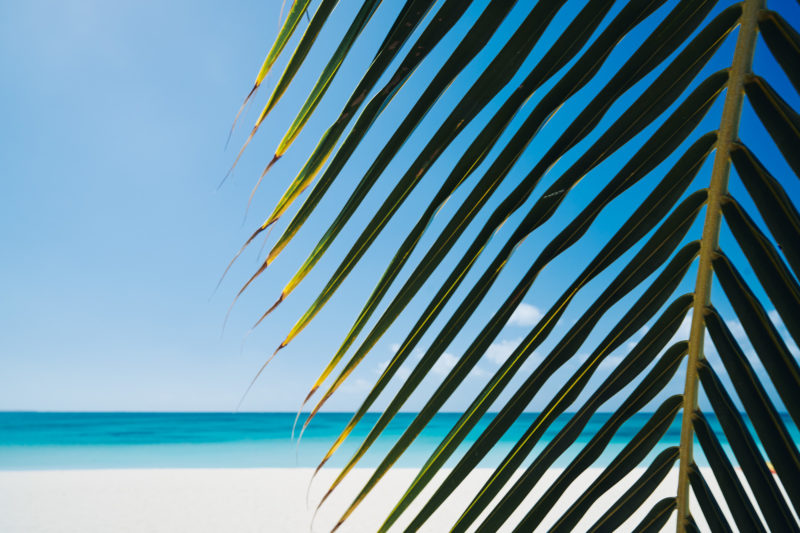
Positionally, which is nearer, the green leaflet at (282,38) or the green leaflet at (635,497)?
the green leaflet at (282,38)

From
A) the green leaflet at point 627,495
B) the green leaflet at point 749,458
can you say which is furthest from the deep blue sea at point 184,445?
the green leaflet at point 749,458

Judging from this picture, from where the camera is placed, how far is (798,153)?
304 mm

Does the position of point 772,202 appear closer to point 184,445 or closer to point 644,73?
point 644,73

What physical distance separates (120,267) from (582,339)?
31.3 meters

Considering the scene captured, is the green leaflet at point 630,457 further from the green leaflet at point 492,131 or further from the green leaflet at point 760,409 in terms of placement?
the green leaflet at point 492,131

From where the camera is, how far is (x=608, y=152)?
34 centimetres

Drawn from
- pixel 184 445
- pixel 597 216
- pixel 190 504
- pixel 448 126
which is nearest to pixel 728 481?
pixel 597 216

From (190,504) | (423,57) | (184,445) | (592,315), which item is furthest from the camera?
(184,445)

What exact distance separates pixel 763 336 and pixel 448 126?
0.89 feet

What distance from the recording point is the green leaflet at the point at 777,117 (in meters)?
0.31

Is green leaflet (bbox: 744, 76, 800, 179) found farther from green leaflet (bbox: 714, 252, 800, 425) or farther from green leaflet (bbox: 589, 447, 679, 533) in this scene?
green leaflet (bbox: 589, 447, 679, 533)

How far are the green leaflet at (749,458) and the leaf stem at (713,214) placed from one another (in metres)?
0.02

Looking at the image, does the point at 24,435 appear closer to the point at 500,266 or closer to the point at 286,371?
the point at 286,371

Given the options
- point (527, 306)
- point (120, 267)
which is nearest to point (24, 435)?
point (120, 267)
